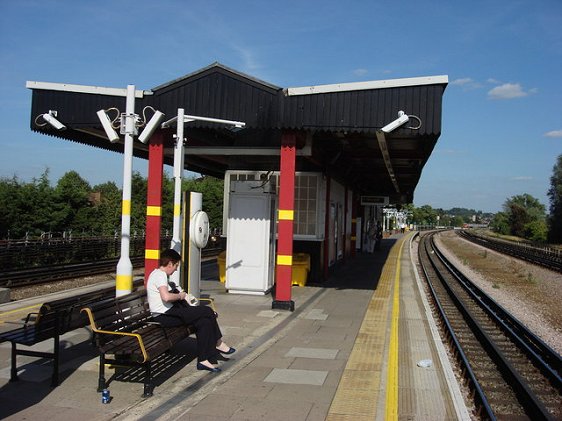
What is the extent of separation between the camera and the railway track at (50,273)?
14.1 meters

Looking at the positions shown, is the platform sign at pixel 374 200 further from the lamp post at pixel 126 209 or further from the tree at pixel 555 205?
the tree at pixel 555 205

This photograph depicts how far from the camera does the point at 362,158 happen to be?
1692 centimetres

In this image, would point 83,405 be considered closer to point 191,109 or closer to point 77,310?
point 77,310

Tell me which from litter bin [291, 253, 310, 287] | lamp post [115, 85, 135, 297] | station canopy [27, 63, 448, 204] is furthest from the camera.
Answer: litter bin [291, 253, 310, 287]

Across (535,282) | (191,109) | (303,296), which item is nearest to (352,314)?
(303,296)

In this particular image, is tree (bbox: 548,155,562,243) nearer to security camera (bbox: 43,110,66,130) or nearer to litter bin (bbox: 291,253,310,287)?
litter bin (bbox: 291,253,310,287)

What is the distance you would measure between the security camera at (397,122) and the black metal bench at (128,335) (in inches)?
205

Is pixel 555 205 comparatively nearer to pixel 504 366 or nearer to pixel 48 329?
pixel 504 366

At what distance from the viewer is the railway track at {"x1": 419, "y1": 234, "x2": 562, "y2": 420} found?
6236mm

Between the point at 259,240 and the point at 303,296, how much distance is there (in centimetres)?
169

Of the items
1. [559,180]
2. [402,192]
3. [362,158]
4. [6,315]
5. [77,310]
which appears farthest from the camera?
[559,180]

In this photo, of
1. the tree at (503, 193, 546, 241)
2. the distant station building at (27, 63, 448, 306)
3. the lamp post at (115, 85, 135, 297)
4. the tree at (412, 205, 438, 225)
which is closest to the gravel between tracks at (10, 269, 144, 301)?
the distant station building at (27, 63, 448, 306)

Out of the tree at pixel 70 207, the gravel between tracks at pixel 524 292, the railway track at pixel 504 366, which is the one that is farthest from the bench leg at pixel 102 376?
the tree at pixel 70 207

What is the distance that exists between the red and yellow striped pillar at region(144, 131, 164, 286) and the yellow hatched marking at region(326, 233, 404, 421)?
4.51 metres
